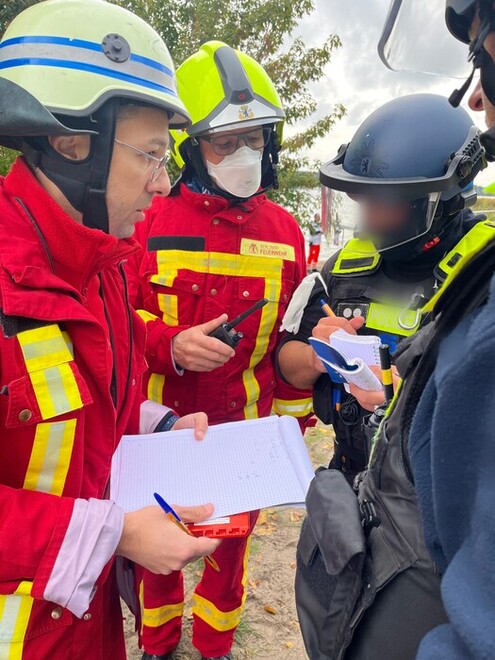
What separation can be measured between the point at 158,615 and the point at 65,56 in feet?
8.23

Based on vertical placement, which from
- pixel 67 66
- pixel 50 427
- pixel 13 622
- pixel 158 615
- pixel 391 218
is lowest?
pixel 158 615

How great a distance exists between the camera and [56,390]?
1.18m

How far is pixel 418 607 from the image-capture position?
80 centimetres

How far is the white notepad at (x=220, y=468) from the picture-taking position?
146cm

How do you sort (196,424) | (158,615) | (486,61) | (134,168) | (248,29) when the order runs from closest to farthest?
(486,61), (134,168), (196,424), (158,615), (248,29)

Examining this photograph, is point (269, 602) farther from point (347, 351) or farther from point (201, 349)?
point (347, 351)

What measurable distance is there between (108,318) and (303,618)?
103 centimetres

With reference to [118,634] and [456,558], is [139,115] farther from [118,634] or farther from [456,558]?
[118,634]

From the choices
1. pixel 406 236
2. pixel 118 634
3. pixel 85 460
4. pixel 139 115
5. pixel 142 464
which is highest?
pixel 139 115

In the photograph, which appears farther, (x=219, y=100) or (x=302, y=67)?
(x=302, y=67)

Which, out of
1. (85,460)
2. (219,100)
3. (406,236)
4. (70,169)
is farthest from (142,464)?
(219,100)

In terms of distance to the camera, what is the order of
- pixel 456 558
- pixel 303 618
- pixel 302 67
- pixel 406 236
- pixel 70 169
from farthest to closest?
1. pixel 302 67
2. pixel 406 236
3. pixel 70 169
4. pixel 303 618
5. pixel 456 558

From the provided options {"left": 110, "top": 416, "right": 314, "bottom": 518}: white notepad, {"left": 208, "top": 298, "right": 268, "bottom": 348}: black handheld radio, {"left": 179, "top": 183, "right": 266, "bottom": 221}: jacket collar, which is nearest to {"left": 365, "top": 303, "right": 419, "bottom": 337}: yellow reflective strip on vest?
{"left": 208, "top": 298, "right": 268, "bottom": 348}: black handheld radio

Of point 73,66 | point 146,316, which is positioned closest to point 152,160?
point 73,66
